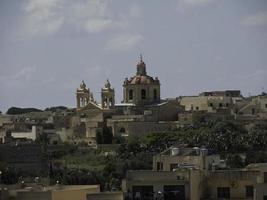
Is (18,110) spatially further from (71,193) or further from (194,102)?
(71,193)

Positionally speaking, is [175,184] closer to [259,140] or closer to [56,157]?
[259,140]

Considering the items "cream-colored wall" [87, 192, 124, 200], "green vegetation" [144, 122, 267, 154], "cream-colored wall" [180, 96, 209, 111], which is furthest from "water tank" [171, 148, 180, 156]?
"cream-colored wall" [180, 96, 209, 111]

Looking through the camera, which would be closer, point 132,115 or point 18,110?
point 132,115

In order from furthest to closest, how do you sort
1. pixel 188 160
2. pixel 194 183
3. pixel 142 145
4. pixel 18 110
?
1. pixel 18 110
2. pixel 142 145
3. pixel 188 160
4. pixel 194 183

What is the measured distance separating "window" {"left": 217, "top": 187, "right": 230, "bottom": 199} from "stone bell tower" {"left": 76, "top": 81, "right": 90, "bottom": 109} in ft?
221

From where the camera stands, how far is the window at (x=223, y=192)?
20359 mm

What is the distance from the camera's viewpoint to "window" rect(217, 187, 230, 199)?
66.8ft

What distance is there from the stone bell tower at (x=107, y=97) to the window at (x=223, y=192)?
65384 millimetres

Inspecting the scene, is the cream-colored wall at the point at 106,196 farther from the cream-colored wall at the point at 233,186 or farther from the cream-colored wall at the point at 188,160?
the cream-colored wall at the point at 188,160

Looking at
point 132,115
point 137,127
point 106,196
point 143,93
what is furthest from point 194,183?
point 143,93

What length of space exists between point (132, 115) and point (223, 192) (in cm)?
6233

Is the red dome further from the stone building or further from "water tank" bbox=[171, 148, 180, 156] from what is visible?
the stone building

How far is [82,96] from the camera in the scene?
87.9m

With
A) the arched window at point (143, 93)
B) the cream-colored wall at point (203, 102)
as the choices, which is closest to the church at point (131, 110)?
A: the arched window at point (143, 93)
